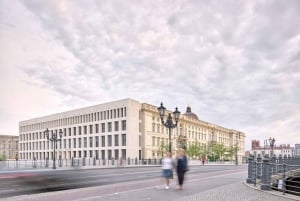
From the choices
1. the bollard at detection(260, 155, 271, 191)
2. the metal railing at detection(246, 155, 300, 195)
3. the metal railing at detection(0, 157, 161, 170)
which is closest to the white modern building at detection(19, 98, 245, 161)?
the metal railing at detection(0, 157, 161, 170)

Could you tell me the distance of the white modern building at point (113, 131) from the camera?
93062 mm

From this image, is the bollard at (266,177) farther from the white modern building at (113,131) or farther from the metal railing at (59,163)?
the white modern building at (113,131)

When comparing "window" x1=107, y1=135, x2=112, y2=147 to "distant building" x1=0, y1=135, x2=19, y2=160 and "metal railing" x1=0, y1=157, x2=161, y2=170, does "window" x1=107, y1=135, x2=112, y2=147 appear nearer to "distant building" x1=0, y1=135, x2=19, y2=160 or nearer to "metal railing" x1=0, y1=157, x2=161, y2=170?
"metal railing" x1=0, y1=157, x2=161, y2=170

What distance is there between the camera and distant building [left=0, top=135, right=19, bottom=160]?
6689 inches

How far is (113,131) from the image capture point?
9669cm

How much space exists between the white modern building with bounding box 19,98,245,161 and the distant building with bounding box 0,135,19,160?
4526cm

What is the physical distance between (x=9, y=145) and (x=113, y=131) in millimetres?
98052

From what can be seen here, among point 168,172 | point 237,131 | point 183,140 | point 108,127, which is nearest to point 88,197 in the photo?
Result: point 168,172

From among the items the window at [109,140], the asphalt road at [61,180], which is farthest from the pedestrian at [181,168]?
the window at [109,140]

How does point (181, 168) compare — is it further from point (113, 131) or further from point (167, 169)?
point (113, 131)

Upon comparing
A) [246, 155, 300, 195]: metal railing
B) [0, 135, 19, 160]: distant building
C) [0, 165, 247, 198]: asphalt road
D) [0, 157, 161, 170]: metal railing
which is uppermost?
[246, 155, 300, 195]: metal railing

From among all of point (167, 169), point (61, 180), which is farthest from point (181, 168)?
point (61, 180)

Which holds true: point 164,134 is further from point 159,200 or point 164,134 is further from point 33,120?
point 159,200

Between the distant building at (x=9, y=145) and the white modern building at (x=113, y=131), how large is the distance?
45.3 m
